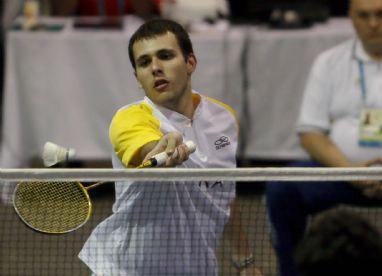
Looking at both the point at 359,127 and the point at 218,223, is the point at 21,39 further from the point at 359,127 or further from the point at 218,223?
the point at 218,223

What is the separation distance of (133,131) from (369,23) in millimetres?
2293

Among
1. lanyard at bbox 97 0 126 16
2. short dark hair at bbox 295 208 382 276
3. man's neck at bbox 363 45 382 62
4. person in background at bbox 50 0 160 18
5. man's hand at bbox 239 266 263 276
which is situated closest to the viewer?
short dark hair at bbox 295 208 382 276

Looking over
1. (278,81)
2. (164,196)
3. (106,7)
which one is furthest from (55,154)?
(106,7)

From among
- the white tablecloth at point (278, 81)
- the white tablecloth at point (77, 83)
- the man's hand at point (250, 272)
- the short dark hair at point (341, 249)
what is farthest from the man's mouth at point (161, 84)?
the white tablecloth at point (278, 81)

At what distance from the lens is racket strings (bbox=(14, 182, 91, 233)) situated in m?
4.10

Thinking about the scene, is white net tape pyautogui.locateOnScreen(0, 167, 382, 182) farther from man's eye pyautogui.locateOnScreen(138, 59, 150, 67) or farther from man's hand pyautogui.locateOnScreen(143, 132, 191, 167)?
man's eye pyautogui.locateOnScreen(138, 59, 150, 67)

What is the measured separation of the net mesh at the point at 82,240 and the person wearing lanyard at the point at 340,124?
15cm

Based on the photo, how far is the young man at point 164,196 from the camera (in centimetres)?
417

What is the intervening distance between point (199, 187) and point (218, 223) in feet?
0.68

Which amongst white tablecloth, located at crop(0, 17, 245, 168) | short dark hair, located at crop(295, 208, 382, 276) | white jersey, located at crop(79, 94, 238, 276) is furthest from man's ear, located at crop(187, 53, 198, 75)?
white tablecloth, located at crop(0, 17, 245, 168)

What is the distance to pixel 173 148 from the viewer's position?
12.7ft

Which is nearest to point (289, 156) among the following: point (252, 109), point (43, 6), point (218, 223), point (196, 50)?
point (252, 109)

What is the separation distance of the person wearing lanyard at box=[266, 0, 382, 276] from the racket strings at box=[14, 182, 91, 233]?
1.77 meters

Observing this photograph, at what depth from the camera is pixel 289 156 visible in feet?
25.4
